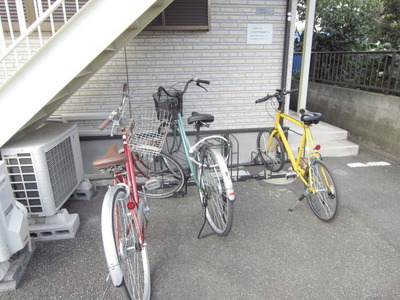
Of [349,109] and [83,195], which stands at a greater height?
[349,109]

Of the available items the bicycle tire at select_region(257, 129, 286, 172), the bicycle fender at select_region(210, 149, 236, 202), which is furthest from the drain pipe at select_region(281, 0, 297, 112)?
the bicycle fender at select_region(210, 149, 236, 202)

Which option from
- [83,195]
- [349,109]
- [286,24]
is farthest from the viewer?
[349,109]

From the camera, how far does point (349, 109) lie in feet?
20.4

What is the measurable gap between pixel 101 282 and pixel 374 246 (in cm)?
260

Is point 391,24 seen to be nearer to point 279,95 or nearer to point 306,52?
point 306,52

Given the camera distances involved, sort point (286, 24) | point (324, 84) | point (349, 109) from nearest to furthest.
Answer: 1. point (286, 24)
2. point (349, 109)
3. point (324, 84)

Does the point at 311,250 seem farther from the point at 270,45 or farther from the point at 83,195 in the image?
the point at 270,45

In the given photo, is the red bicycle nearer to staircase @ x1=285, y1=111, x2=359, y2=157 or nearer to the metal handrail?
staircase @ x1=285, y1=111, x2=359, y2=157

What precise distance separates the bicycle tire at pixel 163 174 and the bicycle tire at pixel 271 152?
1.42m

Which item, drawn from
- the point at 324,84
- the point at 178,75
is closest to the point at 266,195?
the point at 178,75

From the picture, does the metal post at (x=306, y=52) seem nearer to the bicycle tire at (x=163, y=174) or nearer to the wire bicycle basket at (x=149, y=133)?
the bicycle tire at (x=163, y=174)

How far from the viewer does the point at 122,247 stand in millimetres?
1907

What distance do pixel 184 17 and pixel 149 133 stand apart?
6.42 ft

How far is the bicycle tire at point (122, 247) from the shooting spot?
1.77 meters
